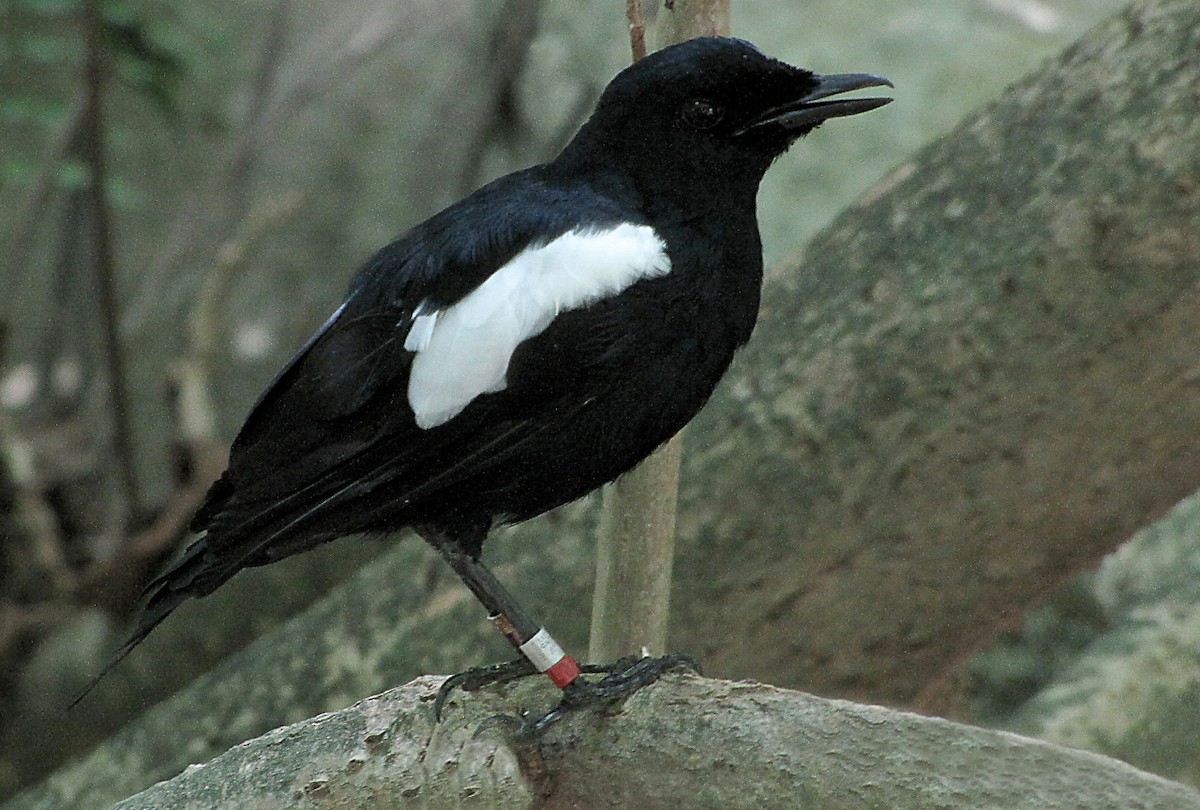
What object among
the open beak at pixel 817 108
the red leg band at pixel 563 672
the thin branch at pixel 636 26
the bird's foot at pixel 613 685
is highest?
the thin branch at pixel 636 26

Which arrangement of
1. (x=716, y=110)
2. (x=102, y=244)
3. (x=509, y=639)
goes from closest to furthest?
(x=716, y=110) < (x=509, y=639) < (x=102, y=244)

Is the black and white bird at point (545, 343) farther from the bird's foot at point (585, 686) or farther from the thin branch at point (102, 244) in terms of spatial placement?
the thin branch at point (102, 244)

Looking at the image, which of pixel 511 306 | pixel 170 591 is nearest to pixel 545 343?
pixel 511 306

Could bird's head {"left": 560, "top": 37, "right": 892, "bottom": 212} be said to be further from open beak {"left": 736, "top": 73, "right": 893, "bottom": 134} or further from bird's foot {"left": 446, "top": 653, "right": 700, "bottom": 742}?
bird's foot {"left": 446, "top": 653, "right": 700, "bottom": 742}

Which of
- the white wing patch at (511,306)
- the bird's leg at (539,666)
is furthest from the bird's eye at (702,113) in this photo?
the bird's leg at (539,666)

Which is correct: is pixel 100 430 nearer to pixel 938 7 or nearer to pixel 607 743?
pixel 938 7

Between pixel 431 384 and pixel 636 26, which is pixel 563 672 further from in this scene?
pixel 636 26

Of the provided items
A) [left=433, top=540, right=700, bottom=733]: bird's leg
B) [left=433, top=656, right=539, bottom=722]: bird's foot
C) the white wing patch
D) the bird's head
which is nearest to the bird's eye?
the bird's head
